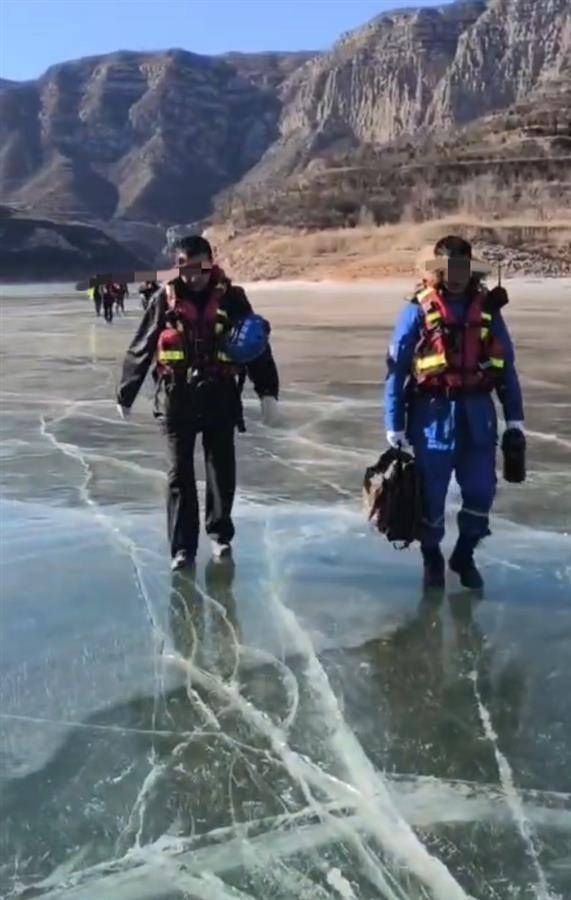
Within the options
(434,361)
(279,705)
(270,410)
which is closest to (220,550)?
(270,410)

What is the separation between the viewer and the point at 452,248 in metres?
4.90

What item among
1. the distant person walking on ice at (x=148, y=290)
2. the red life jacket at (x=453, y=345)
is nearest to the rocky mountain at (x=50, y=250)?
the distant person walking on ice at (x=148, y=290)

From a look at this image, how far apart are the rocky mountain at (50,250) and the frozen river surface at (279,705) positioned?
15182 centimetres

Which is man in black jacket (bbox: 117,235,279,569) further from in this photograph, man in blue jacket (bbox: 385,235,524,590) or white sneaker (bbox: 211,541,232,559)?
man in blue jacket (bbox: 385,235,524,590)

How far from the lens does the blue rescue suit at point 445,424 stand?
197 inches

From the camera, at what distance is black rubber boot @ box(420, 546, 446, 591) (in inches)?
209

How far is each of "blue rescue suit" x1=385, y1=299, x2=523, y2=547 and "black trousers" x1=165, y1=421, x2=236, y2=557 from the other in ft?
3.26

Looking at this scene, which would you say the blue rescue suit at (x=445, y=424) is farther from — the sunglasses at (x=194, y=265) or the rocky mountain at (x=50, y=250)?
the rocky mountain at (x=50, y=250)

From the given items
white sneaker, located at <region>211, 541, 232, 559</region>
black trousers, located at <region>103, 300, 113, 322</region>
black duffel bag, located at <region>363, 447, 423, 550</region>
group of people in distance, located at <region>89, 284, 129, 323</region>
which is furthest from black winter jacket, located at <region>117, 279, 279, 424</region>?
black trousers, located at <region>103, 300, 113, 322</region>

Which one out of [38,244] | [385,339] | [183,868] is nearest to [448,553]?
[183,868]

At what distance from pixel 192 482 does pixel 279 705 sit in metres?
1.79

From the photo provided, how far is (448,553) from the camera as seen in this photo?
19.5 ft

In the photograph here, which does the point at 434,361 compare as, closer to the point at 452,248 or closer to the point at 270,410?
the point at 452,248

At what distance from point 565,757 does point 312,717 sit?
2.73 feet
